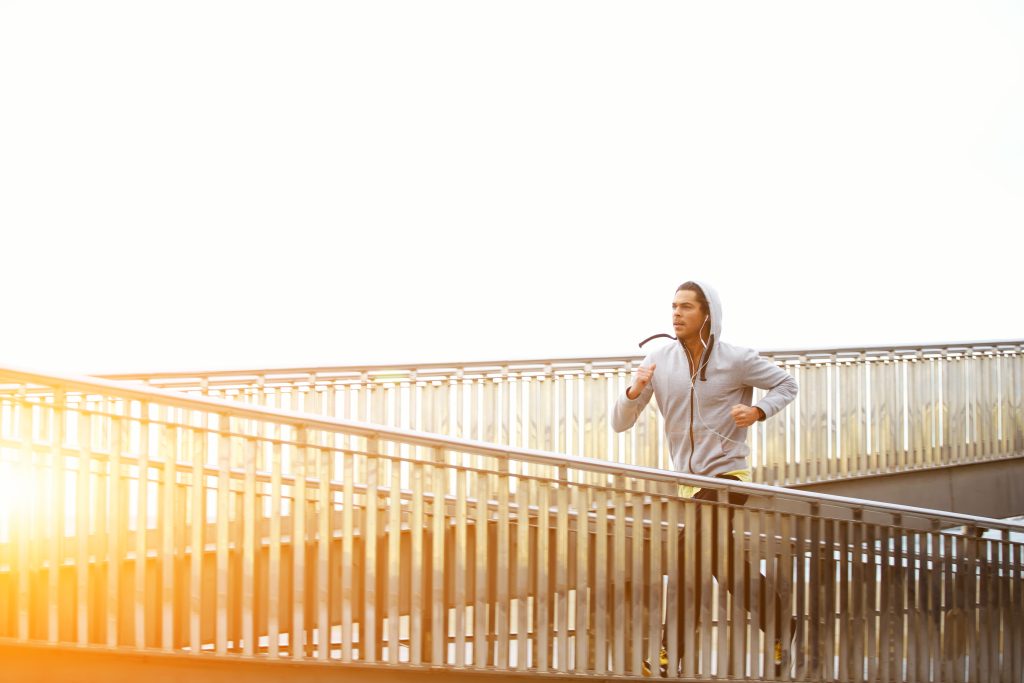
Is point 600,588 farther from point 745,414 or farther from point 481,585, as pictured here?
point 745,414

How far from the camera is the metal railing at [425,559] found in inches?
137

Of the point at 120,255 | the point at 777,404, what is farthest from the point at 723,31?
the point at 777,404

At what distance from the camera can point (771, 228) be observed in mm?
13977

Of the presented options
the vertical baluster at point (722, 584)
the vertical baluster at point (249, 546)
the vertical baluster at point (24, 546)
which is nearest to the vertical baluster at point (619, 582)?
the vertical baluster at point (722, 584)

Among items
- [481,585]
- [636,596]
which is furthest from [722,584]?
[481,585]

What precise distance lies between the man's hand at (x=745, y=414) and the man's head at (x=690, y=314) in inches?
15.4

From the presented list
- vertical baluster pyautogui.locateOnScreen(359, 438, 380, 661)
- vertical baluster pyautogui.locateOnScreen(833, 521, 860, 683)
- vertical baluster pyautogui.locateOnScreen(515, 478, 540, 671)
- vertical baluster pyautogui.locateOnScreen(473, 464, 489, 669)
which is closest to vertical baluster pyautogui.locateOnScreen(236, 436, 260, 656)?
vertical baluster pyautogui.locateOnScreen(359, 438, 380, 661)

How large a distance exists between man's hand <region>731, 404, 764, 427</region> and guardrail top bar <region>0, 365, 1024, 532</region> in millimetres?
319

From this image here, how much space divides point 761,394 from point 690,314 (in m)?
3.74

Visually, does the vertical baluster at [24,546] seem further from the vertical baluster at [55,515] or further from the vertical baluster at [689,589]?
the vertical baluster at [689,589]

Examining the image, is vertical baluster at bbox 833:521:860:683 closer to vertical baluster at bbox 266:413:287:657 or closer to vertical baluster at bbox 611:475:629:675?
vertical baluster at bbox 611:475:629:675

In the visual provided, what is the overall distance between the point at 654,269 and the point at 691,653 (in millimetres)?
9529

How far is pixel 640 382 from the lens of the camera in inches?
186

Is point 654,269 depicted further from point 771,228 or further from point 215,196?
point 215,196
